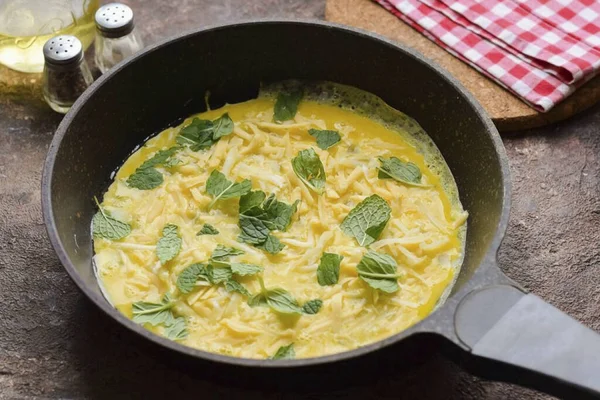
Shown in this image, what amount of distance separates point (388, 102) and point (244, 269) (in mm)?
719

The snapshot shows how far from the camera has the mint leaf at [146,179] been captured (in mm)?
2090

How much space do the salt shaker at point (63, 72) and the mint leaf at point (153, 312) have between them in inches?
30.3

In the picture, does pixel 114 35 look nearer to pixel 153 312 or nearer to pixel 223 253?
pixel 223 253

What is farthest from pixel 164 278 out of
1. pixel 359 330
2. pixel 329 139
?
pixel 329 139

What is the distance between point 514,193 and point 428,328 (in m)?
0.81

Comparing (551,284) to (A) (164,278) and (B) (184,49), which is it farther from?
(B) (184,49)

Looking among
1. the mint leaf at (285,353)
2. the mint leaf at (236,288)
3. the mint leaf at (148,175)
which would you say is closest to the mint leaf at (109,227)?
the mint leaf at (148,175)

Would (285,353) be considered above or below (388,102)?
below

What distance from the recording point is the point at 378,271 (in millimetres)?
1831

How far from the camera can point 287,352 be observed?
1714mm

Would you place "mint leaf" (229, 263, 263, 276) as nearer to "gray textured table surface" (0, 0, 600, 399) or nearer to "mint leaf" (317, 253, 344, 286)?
"mint leaf" (317, 253, 344, 286)

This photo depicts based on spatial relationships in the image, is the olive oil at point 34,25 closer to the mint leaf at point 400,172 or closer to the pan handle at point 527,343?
the mint leaf at point 400,172

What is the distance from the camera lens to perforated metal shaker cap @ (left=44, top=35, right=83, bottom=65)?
7.13 feet

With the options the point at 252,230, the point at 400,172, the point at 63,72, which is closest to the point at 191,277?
the point at 252,230
